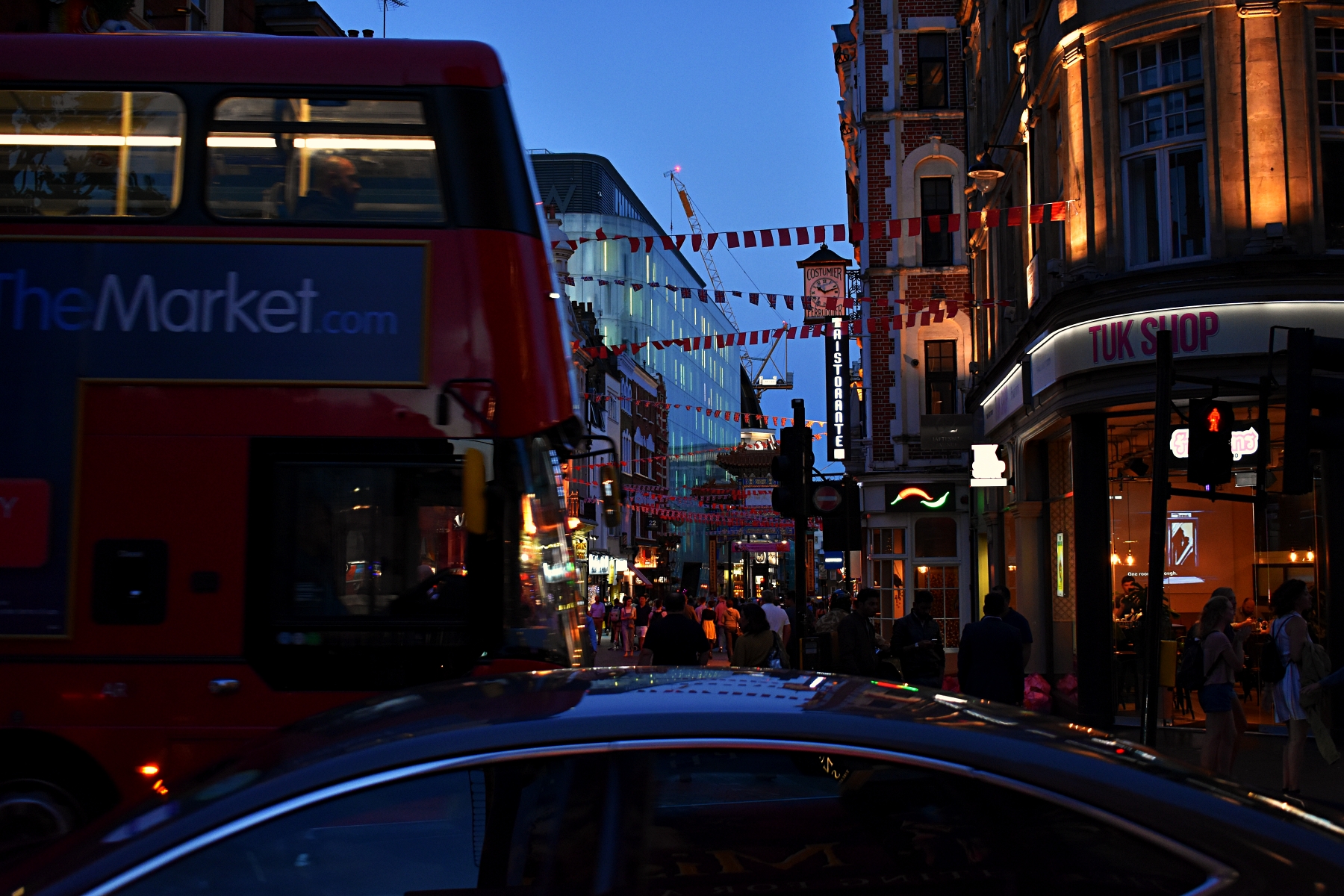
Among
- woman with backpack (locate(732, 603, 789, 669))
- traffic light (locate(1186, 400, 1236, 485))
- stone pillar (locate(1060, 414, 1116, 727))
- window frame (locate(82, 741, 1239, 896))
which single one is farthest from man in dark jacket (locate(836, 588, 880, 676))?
window frame (locate(82, 741, 1239, 896))

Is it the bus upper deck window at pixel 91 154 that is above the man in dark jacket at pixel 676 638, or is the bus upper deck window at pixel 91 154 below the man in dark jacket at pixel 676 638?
above

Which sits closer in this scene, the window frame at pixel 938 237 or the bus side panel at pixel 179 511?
the bus side panel at pixel 179 511

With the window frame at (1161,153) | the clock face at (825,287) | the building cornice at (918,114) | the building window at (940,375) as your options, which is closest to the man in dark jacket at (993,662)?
the window frame at (1161,153)

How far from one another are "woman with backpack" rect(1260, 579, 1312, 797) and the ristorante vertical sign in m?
22.7

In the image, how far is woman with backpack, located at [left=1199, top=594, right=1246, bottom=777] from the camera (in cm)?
1050

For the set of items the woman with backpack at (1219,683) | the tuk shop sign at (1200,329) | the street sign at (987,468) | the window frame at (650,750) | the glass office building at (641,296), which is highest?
the glass office building at (641,296)

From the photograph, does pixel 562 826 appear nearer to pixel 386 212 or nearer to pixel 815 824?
pixel 815 824

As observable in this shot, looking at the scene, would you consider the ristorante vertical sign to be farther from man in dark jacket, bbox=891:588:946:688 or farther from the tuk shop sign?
man in dark jacket, bbox=891:588:946:688

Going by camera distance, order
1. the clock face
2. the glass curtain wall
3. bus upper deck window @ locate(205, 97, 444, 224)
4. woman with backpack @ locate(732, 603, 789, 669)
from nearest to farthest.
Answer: bus upper deck window @ locate(205, 97, 444, 224) < woman with backpack @ locate(732, 603, 789, 669) < the clock face < the glass curtain wall

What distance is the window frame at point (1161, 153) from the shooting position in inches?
587

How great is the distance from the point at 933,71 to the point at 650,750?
1267 inches

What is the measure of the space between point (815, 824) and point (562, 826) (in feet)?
1.72

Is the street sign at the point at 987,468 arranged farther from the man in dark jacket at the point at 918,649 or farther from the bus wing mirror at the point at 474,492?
the bus wing mirror at the point at 474,492

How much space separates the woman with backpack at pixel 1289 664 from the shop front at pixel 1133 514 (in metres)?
2.51
